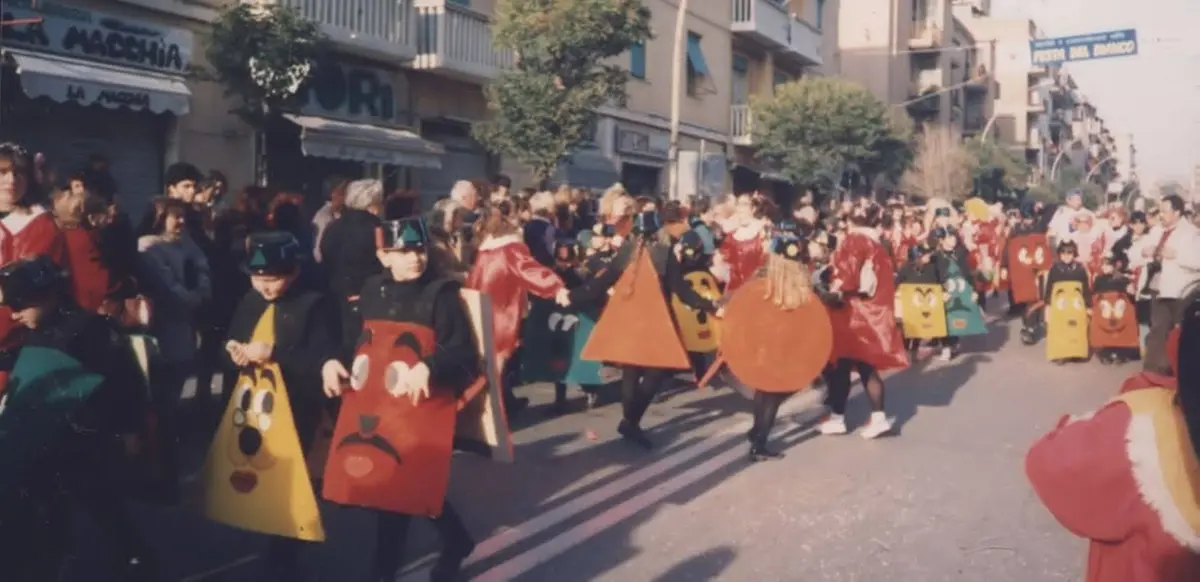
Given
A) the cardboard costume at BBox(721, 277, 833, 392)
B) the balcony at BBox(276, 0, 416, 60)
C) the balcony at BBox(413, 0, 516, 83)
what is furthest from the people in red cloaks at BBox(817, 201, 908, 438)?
the balcony at BBox(413, 0, 516, 83)

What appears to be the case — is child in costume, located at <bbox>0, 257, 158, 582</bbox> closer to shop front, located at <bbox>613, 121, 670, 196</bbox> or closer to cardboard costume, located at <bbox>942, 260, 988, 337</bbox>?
cardboard costume, located at <bbox>942, 260, 988, 337</bbox>

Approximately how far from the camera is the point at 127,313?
6098 millimetres

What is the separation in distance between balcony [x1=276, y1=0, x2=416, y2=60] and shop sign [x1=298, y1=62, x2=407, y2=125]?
0.36 meters

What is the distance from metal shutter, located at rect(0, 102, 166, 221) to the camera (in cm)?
1212

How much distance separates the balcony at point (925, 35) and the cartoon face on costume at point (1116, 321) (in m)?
39.8

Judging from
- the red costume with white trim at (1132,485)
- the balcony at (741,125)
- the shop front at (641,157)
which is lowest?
the red costume with white trim at (1132,485)

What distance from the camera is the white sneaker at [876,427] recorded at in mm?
8547

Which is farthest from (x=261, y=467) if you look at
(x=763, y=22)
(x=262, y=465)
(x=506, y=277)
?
(x=763, y=22)

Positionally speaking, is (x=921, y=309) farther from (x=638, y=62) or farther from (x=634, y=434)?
(x=638, y=62)

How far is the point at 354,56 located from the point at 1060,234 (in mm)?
9928

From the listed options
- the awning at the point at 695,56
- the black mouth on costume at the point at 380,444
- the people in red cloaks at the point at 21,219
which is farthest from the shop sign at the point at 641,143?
the black mouth on costume at the point at 380,444

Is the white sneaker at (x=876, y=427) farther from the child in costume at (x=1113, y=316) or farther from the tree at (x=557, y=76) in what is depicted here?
the tree at (x=557, y=76)

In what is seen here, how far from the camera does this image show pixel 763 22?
A: 99.3ft

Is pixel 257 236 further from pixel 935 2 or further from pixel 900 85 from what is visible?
pixel 935 2
